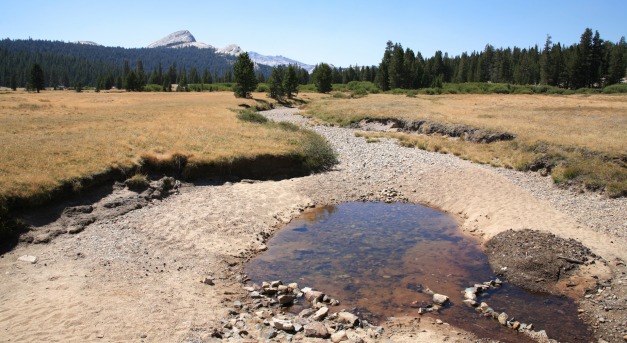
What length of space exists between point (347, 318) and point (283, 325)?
1.75 m

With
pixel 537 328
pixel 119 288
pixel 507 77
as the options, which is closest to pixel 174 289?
pixel 119 288

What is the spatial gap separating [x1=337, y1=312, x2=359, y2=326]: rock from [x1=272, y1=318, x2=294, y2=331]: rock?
1374 millimetres

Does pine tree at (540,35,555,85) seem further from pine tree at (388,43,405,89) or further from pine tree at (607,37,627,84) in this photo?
pine tree at (388,43,405,89)

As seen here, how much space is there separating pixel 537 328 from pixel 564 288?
2825mm

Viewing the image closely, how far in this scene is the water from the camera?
11648 millimetres

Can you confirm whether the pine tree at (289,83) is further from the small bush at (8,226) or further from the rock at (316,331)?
the rock at (316,331)

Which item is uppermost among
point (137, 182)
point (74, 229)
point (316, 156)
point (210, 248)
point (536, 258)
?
point (316, 156)

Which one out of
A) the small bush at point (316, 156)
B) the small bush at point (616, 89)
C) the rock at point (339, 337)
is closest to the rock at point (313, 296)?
the rock at point (339, 337)

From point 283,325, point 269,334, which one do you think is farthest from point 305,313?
point 269,334

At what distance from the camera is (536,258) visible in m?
14.6

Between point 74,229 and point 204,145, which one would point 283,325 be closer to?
point 74,229

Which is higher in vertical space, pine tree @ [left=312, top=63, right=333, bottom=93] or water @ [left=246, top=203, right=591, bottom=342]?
pine tree @ [left=312, top=63, right=333, bottom=93]

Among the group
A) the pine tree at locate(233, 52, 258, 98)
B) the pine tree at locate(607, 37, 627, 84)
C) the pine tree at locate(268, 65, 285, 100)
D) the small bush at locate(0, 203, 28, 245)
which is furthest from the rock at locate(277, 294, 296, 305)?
the pine tree at locate(607, 37, 627, 84)

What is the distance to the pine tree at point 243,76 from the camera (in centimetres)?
8206
